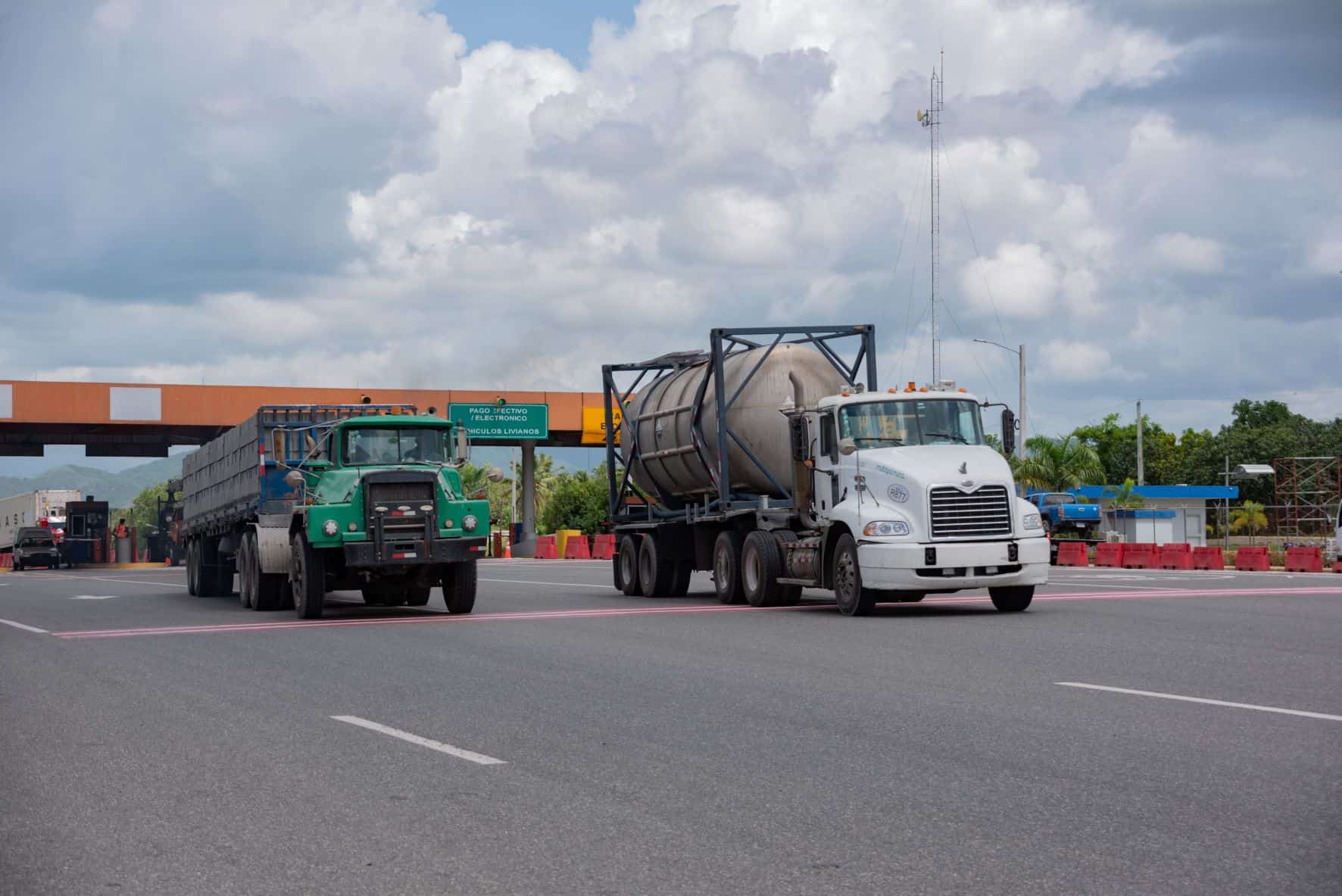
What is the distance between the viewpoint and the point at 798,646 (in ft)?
48.9

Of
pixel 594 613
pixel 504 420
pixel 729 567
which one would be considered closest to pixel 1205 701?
pixel 594 613

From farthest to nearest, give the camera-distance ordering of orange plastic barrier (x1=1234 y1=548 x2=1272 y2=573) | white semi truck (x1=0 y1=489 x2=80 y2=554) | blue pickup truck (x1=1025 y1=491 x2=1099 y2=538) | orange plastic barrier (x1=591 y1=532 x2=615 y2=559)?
white semi truck (x1=0 y1=489 x2=80 y2=554) < orange plastic barrier (x1=591 y1=532 x2=615 y2=559) < blue pickup truck (x1=1025 y1=491 x2=1099 y2=538) < orange plastic barrier (x1=1234 y1=548 x2=1272 y2=573)

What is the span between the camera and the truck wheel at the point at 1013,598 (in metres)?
19.8

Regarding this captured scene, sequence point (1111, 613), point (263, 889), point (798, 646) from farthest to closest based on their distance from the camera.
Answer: point (1111, 613) → point (798, 646) → point (263, 889)

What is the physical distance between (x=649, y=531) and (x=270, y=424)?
663cm

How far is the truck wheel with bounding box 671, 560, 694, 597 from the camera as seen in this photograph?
2572cm

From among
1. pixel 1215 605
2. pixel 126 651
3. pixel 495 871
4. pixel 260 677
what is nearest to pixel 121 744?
pixel 260 677

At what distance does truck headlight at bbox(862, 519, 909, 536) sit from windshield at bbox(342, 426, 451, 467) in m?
6.39

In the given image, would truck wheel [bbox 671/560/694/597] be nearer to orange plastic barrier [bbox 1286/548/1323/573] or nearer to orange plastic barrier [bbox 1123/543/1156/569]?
orange plastic barrier [bbox 1123/543/1156/569]

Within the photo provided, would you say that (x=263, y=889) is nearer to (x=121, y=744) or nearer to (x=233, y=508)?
(x=121, y=744)

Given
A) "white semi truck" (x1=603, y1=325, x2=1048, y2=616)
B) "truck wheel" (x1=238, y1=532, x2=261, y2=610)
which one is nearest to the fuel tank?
"white semi truck" (x1=603, y1=325, x2=1048, y2=616)

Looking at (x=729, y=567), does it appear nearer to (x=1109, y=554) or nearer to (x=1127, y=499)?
(x=1109, y=554)

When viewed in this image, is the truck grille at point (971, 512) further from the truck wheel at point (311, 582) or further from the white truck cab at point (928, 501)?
the truck wheel at point (311, 582)

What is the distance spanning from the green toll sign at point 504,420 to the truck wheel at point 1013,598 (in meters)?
42.1
